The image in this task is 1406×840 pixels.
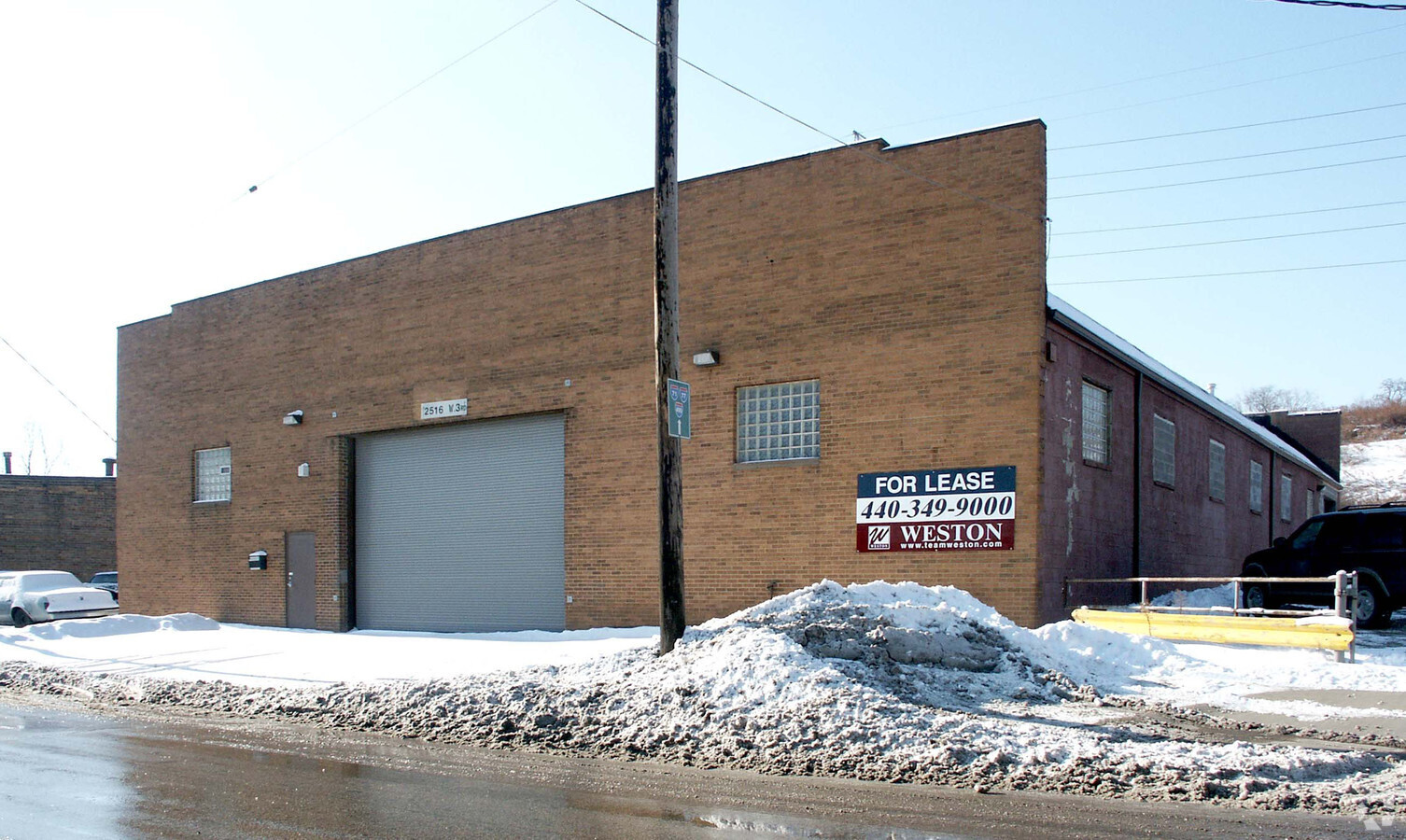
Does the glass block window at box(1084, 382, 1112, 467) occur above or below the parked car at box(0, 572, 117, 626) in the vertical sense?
above

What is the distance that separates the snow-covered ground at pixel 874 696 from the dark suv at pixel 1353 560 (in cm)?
287

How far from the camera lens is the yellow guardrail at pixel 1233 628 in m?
13.7

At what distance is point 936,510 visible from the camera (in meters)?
16.9

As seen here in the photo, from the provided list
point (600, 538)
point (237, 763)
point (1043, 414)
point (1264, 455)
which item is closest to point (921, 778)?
point (237, 763)

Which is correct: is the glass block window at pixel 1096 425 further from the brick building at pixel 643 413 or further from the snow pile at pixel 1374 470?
the snow pile at pixel 1374 470

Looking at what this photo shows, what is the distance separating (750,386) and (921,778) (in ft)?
36.1

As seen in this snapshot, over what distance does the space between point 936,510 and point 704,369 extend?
467 cm

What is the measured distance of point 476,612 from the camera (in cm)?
2219

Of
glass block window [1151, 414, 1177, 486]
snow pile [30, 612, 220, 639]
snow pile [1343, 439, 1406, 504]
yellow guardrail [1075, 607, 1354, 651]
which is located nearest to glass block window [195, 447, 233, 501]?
snow pile [30, 612, 220, 639]

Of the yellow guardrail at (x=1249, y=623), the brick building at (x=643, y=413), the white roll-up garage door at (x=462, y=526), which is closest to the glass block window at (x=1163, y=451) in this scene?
the brick building at (x=643, y=413)

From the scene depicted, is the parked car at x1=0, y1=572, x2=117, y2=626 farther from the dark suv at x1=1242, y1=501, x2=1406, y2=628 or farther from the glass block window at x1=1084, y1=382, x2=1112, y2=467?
the dark suv at x1=1242, y1=501, x2=1406, y2=628

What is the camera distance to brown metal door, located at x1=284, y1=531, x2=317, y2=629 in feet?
81.0

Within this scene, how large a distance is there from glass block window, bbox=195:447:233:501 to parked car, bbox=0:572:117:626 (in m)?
3.59

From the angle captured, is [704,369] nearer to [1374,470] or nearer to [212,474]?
[212,474]
